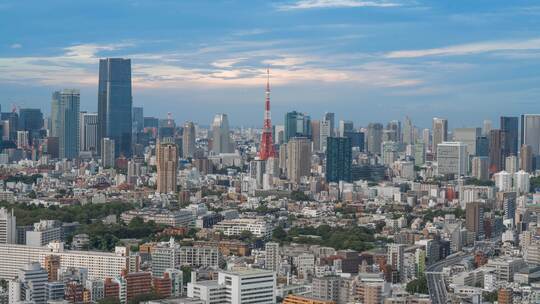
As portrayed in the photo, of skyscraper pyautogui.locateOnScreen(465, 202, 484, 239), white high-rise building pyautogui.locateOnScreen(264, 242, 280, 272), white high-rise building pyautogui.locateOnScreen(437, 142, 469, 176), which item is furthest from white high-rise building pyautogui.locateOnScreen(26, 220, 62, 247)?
white high-rise building pyautogui.locateOnScreen(437, 142, 469, 176)

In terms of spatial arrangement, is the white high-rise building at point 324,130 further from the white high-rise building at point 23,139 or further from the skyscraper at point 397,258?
the skyscraper at point 397,258

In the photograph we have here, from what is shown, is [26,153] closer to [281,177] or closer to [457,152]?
[281,177]

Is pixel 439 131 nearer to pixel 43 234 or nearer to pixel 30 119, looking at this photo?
pixel 30 119

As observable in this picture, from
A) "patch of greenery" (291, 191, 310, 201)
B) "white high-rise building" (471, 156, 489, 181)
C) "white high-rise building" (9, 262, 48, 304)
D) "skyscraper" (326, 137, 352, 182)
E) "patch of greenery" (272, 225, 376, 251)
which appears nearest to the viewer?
"white high-rise building" (9, 262, 48, 304)

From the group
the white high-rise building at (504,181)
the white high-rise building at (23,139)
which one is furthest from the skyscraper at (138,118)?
the white high-rise building at (504,181)

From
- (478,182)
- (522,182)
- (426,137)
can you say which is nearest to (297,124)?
(426,137)

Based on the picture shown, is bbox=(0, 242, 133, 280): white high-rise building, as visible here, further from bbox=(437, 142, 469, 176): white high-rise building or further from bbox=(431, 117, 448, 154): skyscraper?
bbox=(431, 117, 448, 154): skyscraper
